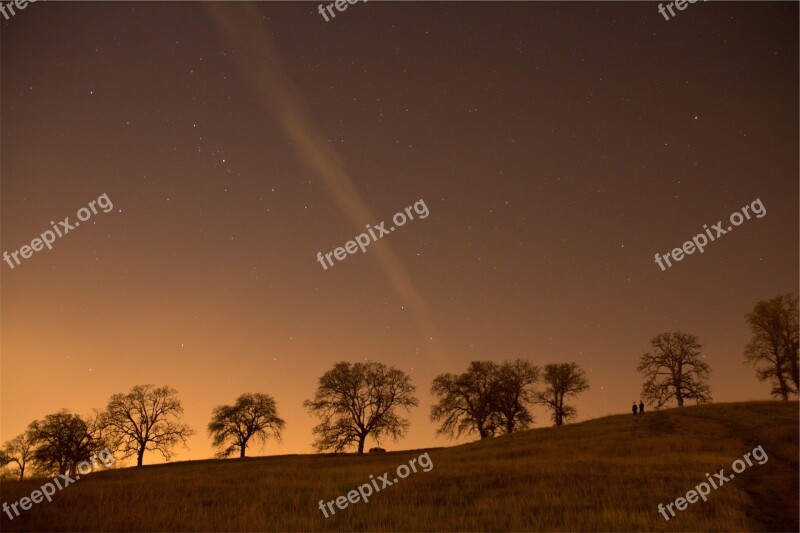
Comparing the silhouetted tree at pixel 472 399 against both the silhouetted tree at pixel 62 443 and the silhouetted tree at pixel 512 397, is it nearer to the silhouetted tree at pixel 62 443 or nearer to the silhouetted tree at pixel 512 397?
the silhouetted tree at pixel 512 397

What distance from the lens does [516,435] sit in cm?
5641

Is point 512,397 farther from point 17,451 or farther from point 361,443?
point 17,451

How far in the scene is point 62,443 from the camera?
72750 mm

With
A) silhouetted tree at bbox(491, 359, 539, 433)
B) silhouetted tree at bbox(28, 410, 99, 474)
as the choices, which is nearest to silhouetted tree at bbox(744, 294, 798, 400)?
silhouetted tree at bbox(491, 359, 539, 433)

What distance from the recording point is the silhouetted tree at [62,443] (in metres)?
72.3

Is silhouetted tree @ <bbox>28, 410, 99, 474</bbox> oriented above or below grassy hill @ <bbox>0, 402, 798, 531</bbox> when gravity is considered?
above

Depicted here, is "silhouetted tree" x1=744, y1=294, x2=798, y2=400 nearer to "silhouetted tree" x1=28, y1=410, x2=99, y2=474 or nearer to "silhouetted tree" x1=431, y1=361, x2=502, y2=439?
"silhouetted tree" x1=431, y1=361, x2=502, y2=439

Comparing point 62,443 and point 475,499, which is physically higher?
point 62,443

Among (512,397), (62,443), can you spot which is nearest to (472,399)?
(512,397)

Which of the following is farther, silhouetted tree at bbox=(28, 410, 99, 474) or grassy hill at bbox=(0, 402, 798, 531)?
silhouetted tree at bbox=(28, 410, 99, 474)

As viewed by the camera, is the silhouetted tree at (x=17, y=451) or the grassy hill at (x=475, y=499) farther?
the silhouetted tree at (x=17, y=451)

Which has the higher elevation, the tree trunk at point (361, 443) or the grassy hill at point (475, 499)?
the tree trunk at point (361, 443)

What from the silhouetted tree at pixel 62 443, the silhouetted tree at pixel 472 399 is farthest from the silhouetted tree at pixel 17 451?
the silhouetted tree at pixel 472 399

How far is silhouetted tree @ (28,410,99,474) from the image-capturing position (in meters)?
72.3
